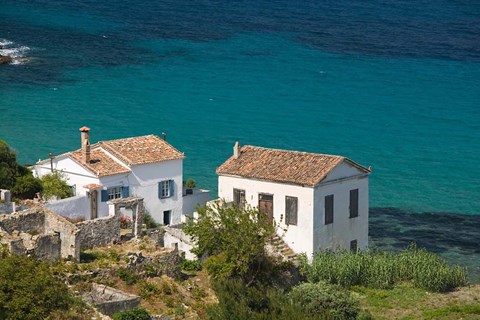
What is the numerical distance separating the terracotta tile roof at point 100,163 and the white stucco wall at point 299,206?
6.51 metres

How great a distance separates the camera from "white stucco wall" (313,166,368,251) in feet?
217

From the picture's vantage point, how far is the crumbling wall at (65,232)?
5828 cm

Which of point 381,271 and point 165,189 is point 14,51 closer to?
point 165,189

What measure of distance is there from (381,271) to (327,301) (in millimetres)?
6576

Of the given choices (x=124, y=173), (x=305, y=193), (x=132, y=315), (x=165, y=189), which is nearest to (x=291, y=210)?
(x=305, y=193)

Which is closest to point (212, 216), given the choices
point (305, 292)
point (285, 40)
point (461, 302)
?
point (305, 292)

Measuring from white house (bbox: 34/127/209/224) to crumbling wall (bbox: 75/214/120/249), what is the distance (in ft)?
12.1

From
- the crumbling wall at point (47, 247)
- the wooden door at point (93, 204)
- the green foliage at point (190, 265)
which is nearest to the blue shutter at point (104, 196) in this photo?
the wooden door at point (93, 204)

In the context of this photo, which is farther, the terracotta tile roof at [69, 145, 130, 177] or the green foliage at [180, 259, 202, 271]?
the terracotta tile roof at [69, 145, 130, 177]

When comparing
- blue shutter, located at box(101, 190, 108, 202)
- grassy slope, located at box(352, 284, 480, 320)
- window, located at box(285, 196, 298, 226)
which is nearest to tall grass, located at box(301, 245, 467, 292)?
grassy slope, located at box(352, 284, 480, 320)

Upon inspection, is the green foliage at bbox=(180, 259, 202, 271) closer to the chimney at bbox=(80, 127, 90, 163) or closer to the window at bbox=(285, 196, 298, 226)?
the window at bbox=(285, 196, 298, 226)

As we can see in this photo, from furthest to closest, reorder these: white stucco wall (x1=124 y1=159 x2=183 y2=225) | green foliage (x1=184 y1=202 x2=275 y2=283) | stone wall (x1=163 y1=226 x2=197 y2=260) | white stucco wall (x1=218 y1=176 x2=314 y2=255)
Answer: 1. white stucco wall (x1=124 y1=159 x2=183 y2=225)
2. white stucco wall (x1=218 y1=176 x2=314 y2=255)
3. stone wall (x1=163 y1=226 x2=197 y2=260)
4. green foliage (x1=184 y1=202 x2=275 y2=283)

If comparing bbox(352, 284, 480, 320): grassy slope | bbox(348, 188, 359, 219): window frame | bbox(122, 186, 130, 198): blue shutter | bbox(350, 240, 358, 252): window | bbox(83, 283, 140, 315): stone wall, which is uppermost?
bbox(122, 186, 130, 198): blue shutter

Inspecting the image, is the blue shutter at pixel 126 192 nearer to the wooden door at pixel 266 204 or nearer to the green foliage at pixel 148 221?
the green foliage at pixel 148 221
